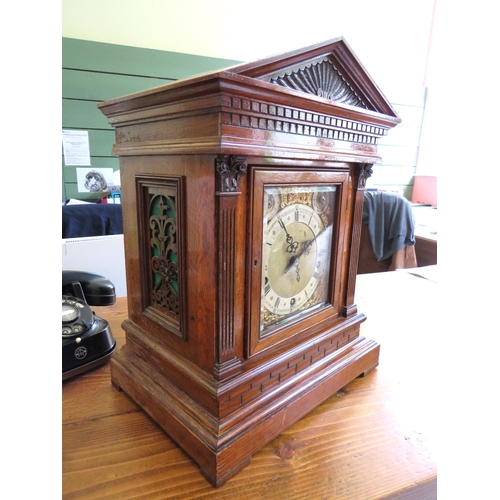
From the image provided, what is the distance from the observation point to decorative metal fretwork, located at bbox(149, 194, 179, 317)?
19.7 inches

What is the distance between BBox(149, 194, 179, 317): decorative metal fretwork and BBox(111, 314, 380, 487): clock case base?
0.26 feet

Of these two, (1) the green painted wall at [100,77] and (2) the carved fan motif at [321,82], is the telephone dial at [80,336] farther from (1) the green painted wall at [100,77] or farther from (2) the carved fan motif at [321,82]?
(1) the green painted wall at [100,77]

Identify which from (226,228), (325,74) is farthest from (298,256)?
(325,74)

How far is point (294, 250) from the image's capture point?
54 centimetres

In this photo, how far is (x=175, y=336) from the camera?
0.52 meters

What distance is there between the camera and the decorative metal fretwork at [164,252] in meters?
0.50

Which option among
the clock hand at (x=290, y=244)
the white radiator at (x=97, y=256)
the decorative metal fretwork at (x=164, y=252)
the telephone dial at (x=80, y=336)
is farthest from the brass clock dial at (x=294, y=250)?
the white radiator at (x=97, y=256)

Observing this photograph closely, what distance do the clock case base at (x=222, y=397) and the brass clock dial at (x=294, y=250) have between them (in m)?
0.09

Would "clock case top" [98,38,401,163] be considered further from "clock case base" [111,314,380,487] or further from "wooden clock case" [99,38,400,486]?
"clock case base" [111,314,380,487]

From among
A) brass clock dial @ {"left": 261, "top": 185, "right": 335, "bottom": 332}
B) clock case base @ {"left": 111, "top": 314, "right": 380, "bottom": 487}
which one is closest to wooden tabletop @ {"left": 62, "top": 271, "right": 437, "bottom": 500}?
clock case base @ {"left": 111, "top": 314, "right": 380, "bottom": 487}

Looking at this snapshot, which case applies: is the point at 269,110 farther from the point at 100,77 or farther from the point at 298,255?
the point at 100,77
